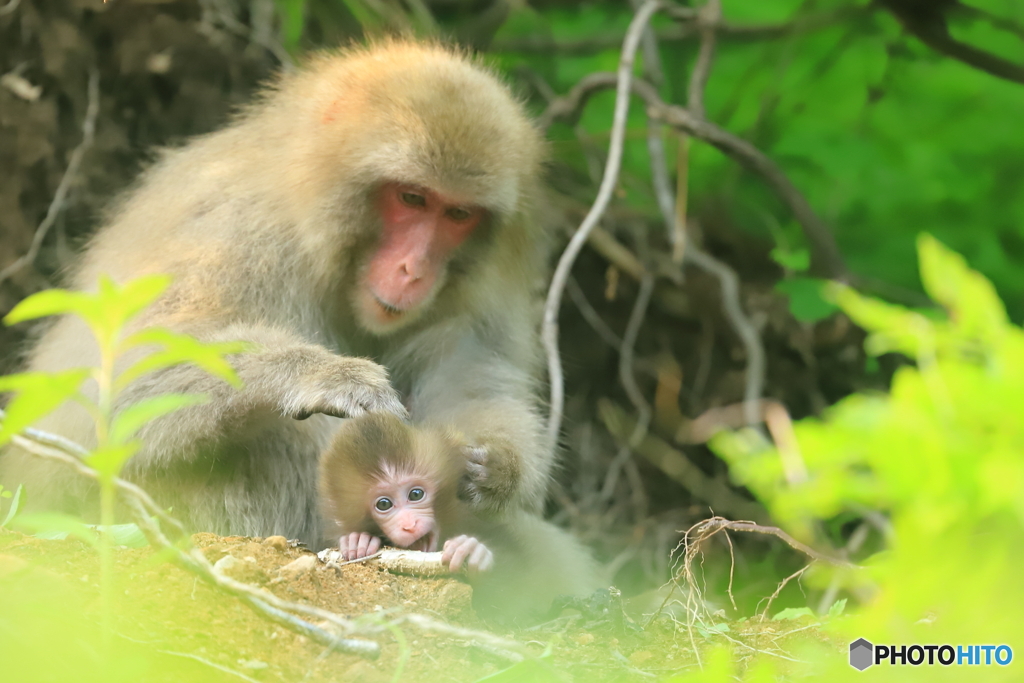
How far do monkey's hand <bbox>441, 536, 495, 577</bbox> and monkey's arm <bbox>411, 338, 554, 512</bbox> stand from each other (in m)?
0.55

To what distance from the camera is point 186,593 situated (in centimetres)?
200

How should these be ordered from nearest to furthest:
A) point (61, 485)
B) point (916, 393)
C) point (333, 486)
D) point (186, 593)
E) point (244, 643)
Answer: point (916, 393) < point (244, 643) < point (186, 593) < point (333, 486) < point (61, 485)

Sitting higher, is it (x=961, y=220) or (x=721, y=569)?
(x=961, y=220)

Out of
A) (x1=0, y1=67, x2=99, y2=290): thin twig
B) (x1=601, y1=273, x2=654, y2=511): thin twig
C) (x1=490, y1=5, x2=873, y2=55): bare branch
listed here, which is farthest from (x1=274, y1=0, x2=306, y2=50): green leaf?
(x1=601, y1=273, x2=654, y2=511): thin twig

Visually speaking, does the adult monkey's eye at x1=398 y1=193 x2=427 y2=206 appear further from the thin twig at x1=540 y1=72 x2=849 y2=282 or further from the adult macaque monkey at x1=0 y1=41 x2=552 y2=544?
the thin twig at x1=540 y1=72 x2=849 y2=282

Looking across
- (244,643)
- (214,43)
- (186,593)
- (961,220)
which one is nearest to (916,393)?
(244,643)

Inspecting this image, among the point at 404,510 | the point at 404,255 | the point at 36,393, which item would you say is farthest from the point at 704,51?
the point at 36,393

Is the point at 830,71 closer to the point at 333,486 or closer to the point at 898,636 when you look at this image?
the point at 333,486

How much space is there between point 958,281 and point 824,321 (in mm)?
4641

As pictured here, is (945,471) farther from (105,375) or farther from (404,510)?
(404,510)

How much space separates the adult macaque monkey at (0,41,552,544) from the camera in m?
3.21

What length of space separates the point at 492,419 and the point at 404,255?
2.48 ft

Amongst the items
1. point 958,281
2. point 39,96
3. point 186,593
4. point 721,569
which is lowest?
point 721,569

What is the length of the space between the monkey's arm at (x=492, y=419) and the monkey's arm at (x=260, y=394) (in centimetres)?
44
